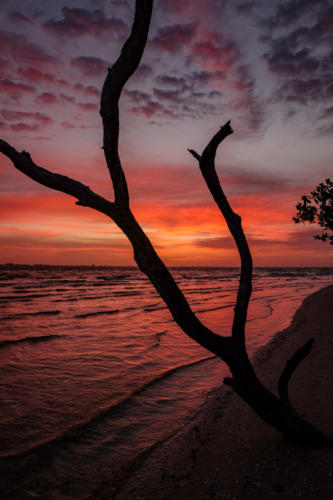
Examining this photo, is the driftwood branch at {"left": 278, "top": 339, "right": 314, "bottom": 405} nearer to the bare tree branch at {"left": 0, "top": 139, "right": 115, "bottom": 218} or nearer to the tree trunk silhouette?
the tree trunk silhouette

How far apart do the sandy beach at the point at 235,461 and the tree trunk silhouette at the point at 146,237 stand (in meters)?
0.35

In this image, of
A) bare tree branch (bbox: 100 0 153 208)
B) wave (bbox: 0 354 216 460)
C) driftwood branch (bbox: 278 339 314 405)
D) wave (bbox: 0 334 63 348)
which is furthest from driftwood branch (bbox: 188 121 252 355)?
wave (bbox: 0 334 63 348)

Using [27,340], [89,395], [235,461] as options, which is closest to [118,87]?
[235,461]

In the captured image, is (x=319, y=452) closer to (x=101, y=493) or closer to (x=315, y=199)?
(x=101, y=493)

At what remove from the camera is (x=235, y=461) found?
3.46m

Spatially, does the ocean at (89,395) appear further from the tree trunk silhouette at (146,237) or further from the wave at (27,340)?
the tree trunk silhouette at (146,237)

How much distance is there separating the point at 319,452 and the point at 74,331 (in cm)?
1034

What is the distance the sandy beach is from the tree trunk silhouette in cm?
35

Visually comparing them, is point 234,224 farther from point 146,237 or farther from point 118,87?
point 118,87

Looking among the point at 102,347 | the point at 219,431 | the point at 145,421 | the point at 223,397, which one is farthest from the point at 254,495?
the point at 102,347

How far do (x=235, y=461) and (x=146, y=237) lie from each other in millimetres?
2692

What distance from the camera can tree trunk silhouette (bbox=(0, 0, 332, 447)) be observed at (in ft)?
9.52

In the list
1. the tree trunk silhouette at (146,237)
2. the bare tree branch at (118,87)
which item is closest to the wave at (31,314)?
the tree trunk silhouette at (146,237)

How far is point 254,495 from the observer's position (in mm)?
2828
